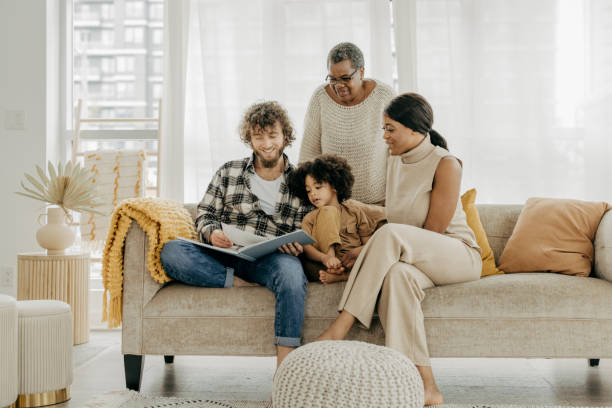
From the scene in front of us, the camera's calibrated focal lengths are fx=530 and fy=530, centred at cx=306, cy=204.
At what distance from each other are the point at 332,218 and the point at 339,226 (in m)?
0.06

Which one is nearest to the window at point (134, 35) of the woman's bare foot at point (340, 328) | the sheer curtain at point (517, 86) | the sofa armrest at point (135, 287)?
the sheer curtain at point (517, 86)

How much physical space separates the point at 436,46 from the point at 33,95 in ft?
8.24

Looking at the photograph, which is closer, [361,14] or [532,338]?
[532,338]

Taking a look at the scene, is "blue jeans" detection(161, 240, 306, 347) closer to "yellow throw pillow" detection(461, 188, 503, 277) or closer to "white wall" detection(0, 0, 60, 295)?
"yellow throw pillow" detection(461, 188, 503, 277)

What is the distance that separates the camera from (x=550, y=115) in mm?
3193

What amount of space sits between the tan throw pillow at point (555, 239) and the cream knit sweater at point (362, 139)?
25.0 inches

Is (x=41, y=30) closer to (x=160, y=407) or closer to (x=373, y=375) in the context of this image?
(x=160, y=407)

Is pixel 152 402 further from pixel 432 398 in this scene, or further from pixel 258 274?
pixel 432 398

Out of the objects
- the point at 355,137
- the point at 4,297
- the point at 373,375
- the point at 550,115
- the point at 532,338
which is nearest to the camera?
the point at 373,375

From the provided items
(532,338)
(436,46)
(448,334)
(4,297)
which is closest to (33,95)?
(4,297)

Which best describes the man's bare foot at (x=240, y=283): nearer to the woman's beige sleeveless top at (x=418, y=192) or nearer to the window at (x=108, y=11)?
the woman's beige sleeveless top at (x=418, y=192)

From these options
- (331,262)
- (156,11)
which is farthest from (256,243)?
(156,11)

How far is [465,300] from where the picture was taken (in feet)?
6.02

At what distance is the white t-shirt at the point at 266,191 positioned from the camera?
86.9 inches
